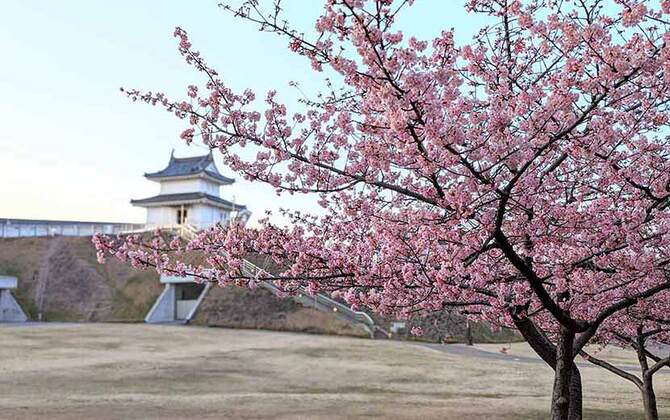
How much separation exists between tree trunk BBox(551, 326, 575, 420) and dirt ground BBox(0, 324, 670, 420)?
17.5 feet

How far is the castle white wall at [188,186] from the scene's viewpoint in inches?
2112

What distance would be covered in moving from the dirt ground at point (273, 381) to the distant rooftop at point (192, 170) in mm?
25179

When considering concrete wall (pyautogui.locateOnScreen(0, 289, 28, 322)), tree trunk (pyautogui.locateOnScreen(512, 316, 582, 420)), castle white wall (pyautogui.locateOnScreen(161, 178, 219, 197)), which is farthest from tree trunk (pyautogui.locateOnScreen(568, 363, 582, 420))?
castle white wall (pyautogui.locateOnScreen(161, 178, 219, 197))

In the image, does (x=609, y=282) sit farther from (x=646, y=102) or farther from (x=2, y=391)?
(x=2, y=391)

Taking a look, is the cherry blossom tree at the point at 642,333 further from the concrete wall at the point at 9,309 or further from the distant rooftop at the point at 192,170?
the distant rooftop at the point at 192,170

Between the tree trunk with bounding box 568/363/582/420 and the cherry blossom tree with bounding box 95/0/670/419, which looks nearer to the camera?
the cherry blossom tree with bounding box 95/0/670/419

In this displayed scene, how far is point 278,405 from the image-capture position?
12.9 meters

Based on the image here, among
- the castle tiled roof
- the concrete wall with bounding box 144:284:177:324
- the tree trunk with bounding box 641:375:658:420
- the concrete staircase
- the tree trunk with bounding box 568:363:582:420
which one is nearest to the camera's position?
the tree trunk with bounding box 568:363:582:420

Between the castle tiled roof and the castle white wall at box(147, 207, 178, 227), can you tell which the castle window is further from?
the castle tiled roof

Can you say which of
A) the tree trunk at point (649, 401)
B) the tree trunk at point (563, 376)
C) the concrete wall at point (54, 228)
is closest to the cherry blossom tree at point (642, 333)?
the tree trunk at point (649, 401)

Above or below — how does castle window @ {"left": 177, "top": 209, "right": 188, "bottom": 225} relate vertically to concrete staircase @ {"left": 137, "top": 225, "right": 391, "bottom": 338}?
above

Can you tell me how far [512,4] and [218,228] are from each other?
387 centimetres

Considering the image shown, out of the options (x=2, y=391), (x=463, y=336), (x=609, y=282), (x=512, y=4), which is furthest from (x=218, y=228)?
(x=463, y=336)

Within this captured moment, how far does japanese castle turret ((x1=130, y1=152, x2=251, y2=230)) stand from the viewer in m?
52.9
